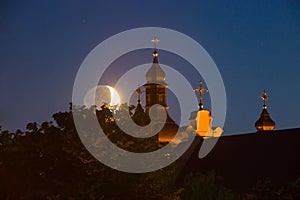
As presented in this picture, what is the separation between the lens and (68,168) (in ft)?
118

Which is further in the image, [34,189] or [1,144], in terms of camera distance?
[1,144]

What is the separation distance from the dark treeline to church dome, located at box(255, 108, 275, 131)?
70.8 metres

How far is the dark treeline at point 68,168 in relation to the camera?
116 feet

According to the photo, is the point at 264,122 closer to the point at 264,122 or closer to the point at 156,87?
the point at 264,122

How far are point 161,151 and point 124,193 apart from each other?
400 centimetres

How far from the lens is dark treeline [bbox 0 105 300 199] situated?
3522cm

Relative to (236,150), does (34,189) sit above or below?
below

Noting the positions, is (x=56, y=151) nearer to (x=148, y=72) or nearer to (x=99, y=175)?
(x=99, y=175)

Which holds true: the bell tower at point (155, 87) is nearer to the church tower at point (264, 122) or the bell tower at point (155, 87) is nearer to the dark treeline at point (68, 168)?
the church tower at point (264, 122)

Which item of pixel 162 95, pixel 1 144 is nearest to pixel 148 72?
pixel 162 95

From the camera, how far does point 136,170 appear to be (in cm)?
3606

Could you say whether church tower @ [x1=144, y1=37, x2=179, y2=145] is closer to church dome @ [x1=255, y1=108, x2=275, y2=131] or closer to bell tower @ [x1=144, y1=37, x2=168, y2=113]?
bell tower @ [x1=144, y1=37, x2=168, y2=113]

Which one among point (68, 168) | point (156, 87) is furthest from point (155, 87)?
point (68, 168)

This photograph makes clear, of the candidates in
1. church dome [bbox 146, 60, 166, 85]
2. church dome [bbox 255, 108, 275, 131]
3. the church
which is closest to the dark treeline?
the church
